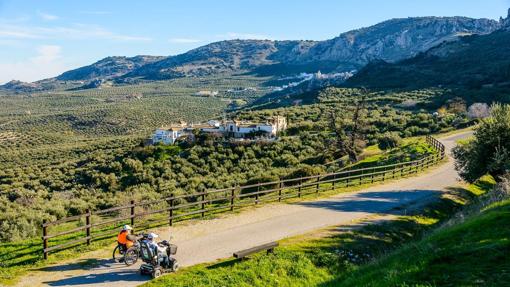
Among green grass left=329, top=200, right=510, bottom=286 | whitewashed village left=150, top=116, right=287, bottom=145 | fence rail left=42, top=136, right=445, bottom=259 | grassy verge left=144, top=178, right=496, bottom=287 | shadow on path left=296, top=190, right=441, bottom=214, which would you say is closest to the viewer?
green grass left=329, top=200, right=510, bottom=286

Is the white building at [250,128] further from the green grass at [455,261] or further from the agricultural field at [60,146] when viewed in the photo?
the green grass at [455,261]

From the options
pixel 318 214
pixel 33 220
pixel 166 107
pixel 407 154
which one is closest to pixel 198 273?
pixel 318 214

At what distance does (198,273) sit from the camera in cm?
1264

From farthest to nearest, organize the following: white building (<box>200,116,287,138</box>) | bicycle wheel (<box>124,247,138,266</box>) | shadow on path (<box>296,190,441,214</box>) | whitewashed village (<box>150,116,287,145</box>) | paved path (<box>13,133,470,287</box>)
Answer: white building (<box>200,116,287,138</box>)
whitewashed village (<box>150,116,287,145</box>)
shadow on path (<box>296,190,441,214</box>)
bicycle wheel (<box>124,247,138,266</box>)
paved path (<box>13,133,470,287</box>)

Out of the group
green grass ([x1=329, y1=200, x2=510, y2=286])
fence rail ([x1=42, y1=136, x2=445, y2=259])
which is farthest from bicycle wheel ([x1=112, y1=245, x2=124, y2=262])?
green grass ([x1=329, y1=200, x2=510, y2=286])

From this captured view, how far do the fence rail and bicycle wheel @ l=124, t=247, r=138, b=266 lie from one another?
1977 millimetres

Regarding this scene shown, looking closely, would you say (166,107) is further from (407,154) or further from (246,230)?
(246,230)

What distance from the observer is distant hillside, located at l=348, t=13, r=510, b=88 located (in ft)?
374

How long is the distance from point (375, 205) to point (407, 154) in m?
21.4

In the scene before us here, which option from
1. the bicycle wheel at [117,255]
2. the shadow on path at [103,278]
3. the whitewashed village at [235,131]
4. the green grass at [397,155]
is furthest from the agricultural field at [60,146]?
the green grass at [397,155]

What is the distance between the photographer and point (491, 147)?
25.3 m

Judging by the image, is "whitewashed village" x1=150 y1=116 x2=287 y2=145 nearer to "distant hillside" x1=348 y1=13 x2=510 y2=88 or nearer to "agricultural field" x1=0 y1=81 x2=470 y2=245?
"agricultural field" x1=0 y1=81 x2=470 y2=245

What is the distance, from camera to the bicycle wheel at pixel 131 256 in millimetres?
12891

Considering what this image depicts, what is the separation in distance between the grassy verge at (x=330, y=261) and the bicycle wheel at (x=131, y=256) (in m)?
1.41
